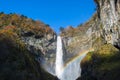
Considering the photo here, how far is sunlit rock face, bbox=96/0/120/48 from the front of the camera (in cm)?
11672

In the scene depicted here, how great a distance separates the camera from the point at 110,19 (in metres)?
124

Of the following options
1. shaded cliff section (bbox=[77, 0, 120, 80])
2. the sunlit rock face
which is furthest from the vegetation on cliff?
the sunlit rock face

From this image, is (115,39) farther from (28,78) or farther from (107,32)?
(28,78)

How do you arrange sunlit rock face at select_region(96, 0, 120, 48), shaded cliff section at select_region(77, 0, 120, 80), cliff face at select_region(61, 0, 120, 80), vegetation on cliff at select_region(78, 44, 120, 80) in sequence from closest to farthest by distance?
vegetation on cliff at select_region(78, 44, 120, 80) → shaded cliff section at select_region(77, 0, 120, 80) → cliff face at select_region(61, 0, 120, 80) → sunlit rock face at select_region(96, 0, 120, 48)

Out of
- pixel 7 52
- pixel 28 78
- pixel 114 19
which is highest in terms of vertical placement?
pixel 114 19

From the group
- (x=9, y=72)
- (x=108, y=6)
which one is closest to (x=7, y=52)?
(x=9, y=72)

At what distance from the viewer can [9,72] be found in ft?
318

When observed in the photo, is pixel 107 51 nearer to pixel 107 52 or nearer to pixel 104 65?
pixel 107 52

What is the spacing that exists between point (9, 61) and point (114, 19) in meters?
40.6

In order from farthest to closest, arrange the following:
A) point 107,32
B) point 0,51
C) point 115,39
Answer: point 107,32 < point 115,39 < point 0,51

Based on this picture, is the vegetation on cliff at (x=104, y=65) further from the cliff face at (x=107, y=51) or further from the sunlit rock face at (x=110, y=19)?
the sunlit rock face at (x=110, y=19)

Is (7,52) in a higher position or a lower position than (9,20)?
lower

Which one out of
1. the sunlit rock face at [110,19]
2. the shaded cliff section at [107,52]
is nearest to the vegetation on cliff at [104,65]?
the shaded cliff section at [107,52]

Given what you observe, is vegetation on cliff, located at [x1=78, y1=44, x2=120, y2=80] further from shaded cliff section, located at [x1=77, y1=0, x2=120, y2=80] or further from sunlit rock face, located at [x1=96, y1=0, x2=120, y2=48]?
sunlit rock face, located at [x1=96, y1=0, x2=120, y2=48]
